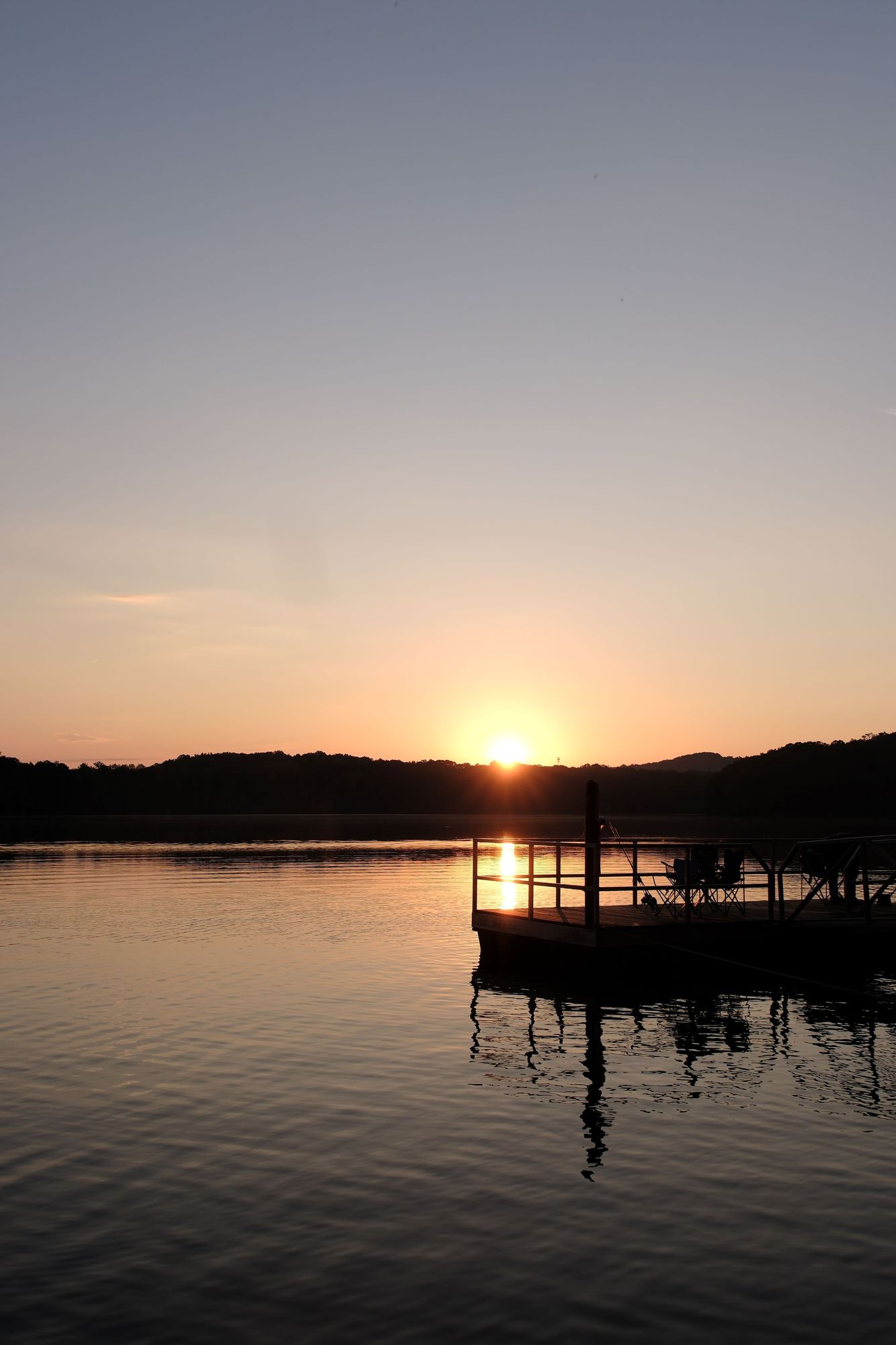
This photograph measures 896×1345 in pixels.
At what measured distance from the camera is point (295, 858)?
79438 millimetres

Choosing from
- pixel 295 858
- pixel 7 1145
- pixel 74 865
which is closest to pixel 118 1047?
pixel 7 1145

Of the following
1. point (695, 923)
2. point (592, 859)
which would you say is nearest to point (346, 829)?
point (695, 923)

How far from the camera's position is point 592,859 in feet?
85.3

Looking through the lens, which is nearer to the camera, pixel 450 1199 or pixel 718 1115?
pixel 450 1199

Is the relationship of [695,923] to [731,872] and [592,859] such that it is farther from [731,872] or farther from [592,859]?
[592,859]

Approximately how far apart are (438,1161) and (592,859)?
13.8m

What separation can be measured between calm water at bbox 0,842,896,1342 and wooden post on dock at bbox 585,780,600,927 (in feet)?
6.42

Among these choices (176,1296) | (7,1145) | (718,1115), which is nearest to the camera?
(176,1296)

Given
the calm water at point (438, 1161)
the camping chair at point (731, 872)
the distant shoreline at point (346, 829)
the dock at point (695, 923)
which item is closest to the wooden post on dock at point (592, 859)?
the dock at point (695, 923)

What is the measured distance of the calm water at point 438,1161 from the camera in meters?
8.97

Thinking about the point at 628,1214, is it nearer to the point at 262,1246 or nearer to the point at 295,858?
the point at 262,1246

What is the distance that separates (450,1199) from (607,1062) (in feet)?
24.4

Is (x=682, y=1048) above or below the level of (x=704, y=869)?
below

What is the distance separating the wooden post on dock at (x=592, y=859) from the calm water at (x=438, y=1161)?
6.42 ft
